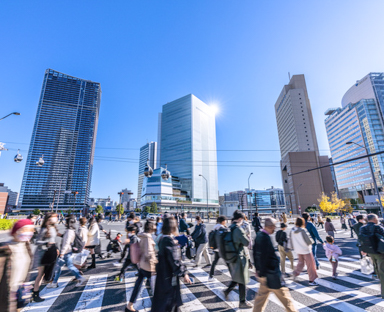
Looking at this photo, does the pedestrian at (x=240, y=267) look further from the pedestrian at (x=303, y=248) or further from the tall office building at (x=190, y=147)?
the tall office building at (x=190, y=147)

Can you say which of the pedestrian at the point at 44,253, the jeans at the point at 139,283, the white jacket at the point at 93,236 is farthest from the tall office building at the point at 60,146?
the jeans at the point at 139,283

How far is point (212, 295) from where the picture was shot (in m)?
4.45

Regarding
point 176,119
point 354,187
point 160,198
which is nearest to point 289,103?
point 354,187

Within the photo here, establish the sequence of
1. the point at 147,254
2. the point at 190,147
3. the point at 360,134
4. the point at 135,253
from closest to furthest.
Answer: the point at 147,254 → the point at 135,253 → the point at 360,134 → the point at 190,147

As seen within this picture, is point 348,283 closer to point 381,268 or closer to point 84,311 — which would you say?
point 381,268

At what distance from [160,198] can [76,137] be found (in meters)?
94.1

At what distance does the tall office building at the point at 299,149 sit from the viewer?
82.9 meters

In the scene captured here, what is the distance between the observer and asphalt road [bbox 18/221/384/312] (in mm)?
3883

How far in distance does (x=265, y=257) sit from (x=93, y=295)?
4.26 metres

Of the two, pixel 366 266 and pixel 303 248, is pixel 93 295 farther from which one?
pixel 366 266

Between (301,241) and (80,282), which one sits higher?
(301,241)

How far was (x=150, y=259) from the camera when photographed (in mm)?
3697

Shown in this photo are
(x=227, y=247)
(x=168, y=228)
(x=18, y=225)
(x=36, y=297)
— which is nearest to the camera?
(x=18, y=225)

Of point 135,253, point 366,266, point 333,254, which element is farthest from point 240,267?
point 366,266
